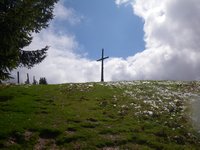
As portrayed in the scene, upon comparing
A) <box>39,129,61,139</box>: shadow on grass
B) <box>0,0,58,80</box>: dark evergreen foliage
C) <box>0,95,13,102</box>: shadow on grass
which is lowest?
<box>39,129,61,139</box>: shadow on grass

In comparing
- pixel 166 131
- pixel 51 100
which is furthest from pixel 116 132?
pixel 51 100

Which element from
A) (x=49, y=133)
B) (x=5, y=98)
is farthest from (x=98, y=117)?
(x=5, y=98)

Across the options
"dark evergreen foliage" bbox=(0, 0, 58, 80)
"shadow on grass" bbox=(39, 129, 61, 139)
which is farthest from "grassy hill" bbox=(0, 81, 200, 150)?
"dark evergreen foliage" bbox=(0, 0, 58, 80)

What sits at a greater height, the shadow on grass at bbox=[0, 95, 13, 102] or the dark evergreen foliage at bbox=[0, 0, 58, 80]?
the dark evergreen foliage at bbox=[0, 0, 58, 80]

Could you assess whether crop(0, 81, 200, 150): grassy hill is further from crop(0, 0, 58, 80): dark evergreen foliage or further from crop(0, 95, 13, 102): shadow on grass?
crop(0, 0, 58, 80): dark evergreen foliage

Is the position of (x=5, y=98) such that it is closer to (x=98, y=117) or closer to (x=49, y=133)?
(x=98, y=117)

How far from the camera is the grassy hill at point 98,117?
25234 mm

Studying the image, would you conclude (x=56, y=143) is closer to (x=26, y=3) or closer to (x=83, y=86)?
(x=26, y=3)

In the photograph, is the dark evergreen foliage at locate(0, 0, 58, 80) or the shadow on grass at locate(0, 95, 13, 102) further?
the shadow on grass at locate(0, 95, 13, 102)

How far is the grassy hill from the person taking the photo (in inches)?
993

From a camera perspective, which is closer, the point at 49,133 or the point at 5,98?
the point at 49,133

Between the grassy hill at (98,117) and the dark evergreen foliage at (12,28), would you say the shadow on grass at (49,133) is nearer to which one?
the grassy hill at (98,117)

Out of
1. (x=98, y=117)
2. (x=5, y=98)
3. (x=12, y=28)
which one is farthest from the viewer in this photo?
(x=5, y=98)

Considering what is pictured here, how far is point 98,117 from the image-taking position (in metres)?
31.5
